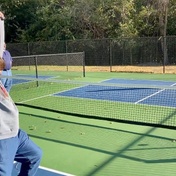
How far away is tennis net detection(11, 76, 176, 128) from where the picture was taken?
7.67 metres

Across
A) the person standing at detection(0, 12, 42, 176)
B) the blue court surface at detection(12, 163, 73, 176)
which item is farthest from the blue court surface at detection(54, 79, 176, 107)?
the person standing at detection(0, 12, 42, 176)

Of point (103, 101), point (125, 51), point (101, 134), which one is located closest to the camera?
point (101, 134)

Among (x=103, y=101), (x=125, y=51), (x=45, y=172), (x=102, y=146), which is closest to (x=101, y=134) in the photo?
(x=102, y=146)

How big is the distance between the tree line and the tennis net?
566 inches

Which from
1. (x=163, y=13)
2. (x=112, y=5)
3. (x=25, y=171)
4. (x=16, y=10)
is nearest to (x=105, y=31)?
(x=112, y=5)

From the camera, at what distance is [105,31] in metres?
27.7

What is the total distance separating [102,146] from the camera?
5840 millimetres

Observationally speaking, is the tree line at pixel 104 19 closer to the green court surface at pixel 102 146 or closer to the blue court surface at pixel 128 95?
the blue court surface at pixel 128 95

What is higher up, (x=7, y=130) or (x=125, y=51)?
(x=125, y=51)

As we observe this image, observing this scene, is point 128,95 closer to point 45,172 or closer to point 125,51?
point 45,172

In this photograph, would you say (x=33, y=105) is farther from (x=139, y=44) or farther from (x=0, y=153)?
(x=139, y=44)

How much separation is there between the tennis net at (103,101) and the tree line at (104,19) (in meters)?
14.4

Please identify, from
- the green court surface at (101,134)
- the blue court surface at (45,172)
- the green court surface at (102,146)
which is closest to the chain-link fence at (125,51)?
the green court surface at (101,134)

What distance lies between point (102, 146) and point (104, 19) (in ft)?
71.7
